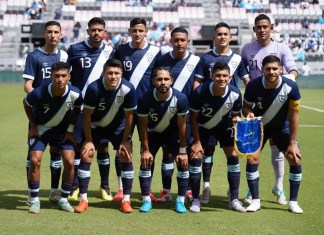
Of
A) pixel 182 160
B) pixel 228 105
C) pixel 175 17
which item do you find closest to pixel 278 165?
pixel 228 105

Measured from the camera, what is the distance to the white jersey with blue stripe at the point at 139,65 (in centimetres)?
837

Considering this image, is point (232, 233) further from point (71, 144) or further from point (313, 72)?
point (313, 72)

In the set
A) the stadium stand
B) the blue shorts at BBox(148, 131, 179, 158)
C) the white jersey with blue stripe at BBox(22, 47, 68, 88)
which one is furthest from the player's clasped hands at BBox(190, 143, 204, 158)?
the stadium stand

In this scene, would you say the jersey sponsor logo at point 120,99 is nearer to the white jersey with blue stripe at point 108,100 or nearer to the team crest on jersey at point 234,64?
the white jersey with blue stripe at point 108,100

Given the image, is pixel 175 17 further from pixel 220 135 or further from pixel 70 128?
pixel 70 128

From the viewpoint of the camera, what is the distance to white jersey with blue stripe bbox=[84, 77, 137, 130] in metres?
7.63

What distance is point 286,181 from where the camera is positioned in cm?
964

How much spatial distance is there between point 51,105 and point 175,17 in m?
36.6

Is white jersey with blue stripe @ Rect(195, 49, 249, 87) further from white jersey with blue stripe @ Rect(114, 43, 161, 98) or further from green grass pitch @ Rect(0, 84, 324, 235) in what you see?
green grass pitch @ Rect(0, 84, 324, 235)

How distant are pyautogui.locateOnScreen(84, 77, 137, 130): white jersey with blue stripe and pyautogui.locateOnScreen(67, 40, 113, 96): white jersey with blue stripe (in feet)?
2.04

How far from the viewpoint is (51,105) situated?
304 inches

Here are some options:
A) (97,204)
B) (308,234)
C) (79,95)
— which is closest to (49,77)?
(79,95)

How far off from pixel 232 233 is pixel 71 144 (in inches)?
89.6

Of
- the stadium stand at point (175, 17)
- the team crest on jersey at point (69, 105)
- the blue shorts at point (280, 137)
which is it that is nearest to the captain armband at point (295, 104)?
the blue shorts at point (280, 137)
